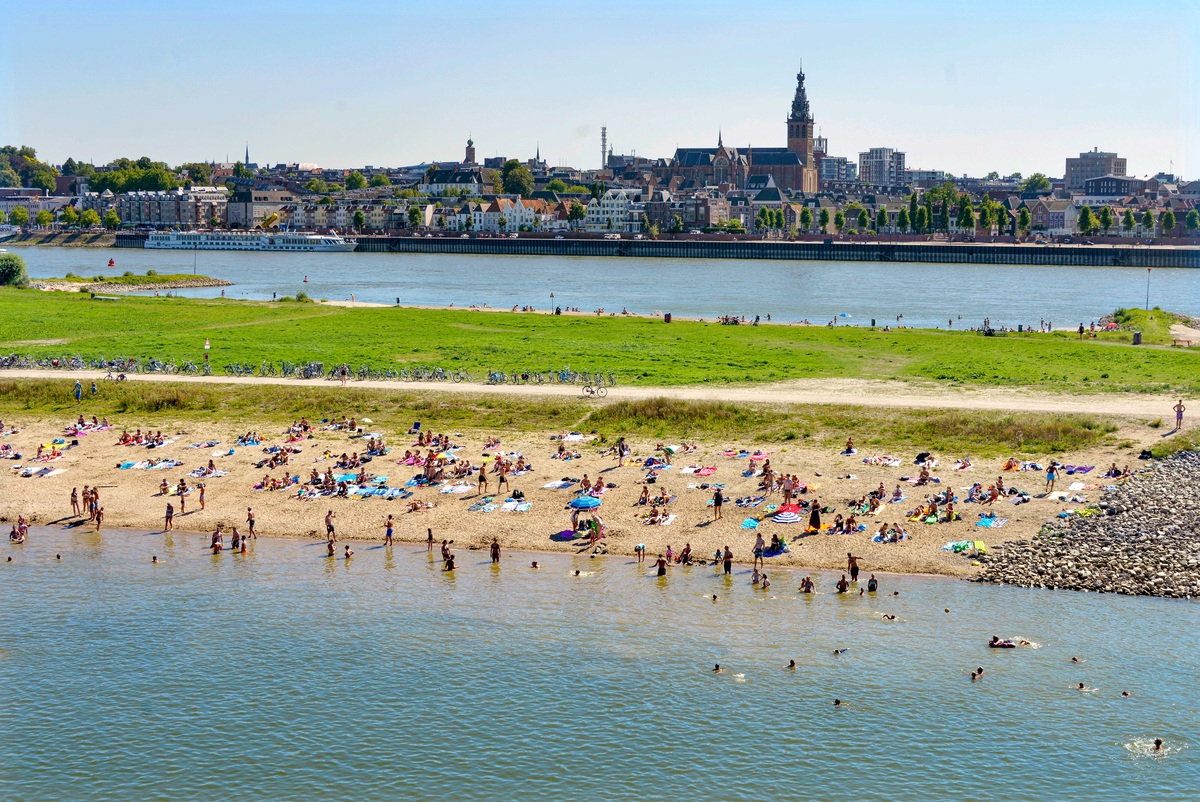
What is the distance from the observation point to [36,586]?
29547 millimetres

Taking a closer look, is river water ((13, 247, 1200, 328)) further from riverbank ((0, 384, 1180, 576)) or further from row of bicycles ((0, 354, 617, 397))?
riverbank ((0, 384, 1180, 576))

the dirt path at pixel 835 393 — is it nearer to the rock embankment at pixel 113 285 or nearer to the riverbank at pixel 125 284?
the rock embankment at pixel 113 285

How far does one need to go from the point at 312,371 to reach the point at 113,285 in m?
70.1

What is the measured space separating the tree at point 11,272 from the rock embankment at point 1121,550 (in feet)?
292

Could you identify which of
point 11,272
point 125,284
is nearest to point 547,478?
point 11,272

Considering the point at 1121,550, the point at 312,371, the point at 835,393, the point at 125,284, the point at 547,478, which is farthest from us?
the point at 125,284

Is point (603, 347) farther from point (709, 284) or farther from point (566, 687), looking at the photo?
point (709, 284)

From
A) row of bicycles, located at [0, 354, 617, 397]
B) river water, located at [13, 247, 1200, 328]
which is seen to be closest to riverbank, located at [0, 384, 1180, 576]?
row of bicycles, located at [0, 354, 617, 397]

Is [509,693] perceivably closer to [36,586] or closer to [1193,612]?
[36,586]

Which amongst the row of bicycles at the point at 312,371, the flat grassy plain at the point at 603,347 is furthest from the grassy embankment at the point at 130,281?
the row of bicycles at the point at 312,371

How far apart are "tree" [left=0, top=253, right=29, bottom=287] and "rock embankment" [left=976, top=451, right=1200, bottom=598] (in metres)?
89.1

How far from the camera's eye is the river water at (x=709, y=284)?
340 ft

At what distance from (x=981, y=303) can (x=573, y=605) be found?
3638 inches

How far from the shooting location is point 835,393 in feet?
162
